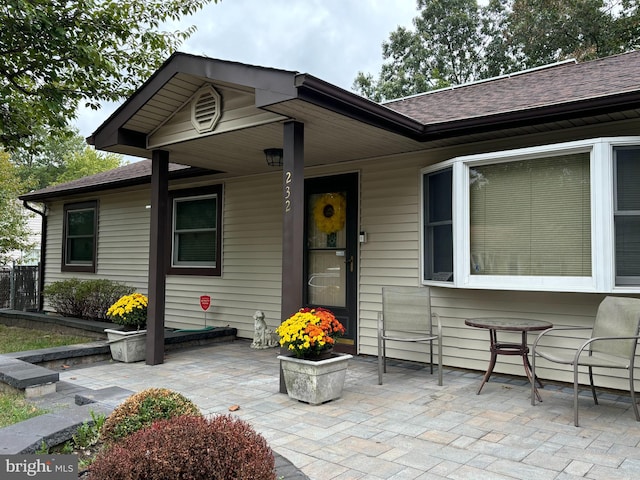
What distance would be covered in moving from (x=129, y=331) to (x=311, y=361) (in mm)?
2752

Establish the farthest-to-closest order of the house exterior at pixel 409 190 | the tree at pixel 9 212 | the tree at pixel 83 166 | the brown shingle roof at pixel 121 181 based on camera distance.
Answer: the tree at pixel 83 166
the tree at pixel 9 212
the brown shingle roof at pixel 121 181
the house exterior at pixel 409 190

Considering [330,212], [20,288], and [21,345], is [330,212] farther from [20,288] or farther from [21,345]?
[20,288]

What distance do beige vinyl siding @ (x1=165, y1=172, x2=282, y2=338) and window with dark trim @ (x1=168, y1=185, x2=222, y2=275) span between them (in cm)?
16

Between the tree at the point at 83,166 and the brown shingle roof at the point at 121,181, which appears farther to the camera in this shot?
the tree at the point at 83,166

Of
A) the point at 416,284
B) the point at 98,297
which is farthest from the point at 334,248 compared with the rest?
the point at 98,297

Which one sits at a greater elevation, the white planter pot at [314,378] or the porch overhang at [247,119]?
the porch overhang at [247,119]

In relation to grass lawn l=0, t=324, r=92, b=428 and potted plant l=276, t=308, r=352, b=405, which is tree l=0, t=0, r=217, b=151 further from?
potted plant l=276, t=308, r=352, b=405

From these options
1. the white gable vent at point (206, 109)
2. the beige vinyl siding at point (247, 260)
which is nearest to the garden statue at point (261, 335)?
the beige vinyl siding at point (247, 260)

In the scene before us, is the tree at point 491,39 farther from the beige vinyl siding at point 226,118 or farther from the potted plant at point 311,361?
the potted plant at point 311,361

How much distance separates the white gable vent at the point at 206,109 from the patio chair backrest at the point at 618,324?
12.2 ft

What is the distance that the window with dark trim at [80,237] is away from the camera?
9.83 m

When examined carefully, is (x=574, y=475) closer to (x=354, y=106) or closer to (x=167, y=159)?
(x=354, y=106)

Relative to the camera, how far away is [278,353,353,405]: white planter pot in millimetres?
3943

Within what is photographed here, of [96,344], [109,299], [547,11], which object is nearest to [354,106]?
[96,344]
